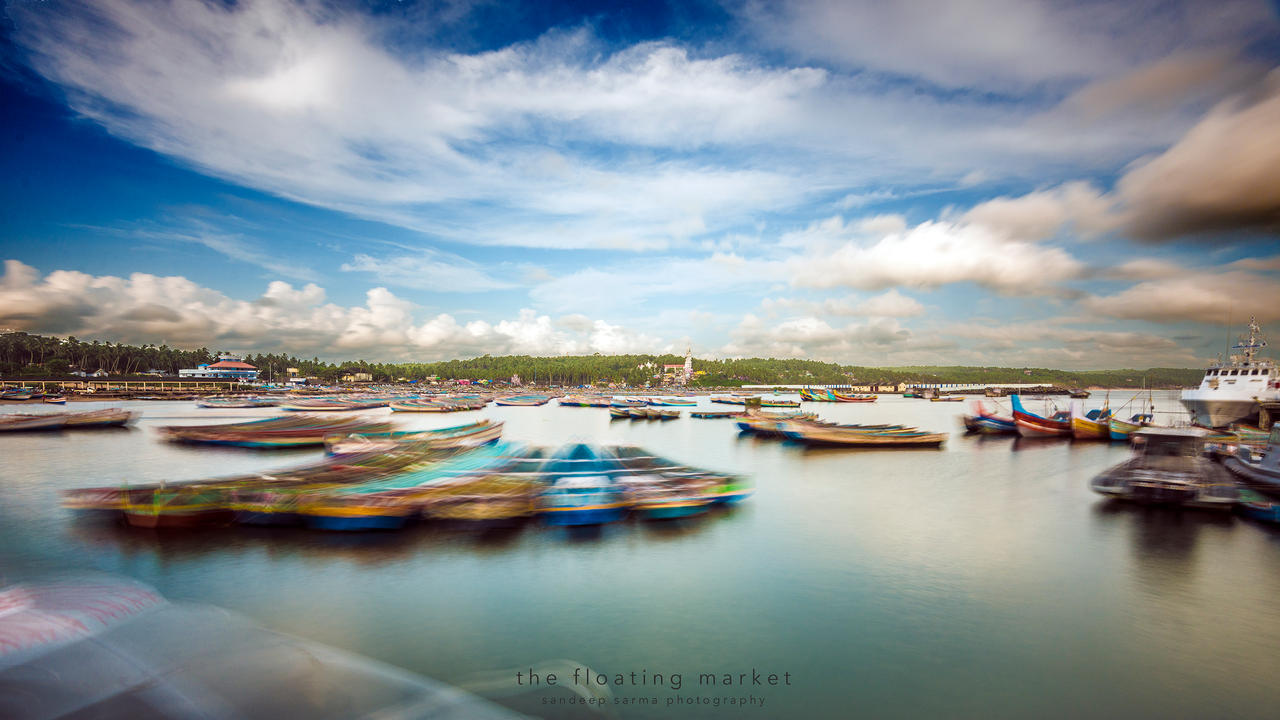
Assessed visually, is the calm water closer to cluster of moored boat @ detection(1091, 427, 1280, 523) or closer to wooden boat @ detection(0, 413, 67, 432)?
cluster of moored boat @ detection(1091, 427, 1280, 523)

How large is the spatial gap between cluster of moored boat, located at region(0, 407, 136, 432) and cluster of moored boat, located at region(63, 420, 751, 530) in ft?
127

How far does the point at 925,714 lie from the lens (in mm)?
8078

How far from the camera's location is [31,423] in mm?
43062

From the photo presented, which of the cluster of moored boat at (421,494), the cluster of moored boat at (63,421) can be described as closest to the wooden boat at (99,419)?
the cluster of moored boat at (63,421)

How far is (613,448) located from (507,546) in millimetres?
10087

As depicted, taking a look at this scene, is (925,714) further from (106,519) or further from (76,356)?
(76,356)

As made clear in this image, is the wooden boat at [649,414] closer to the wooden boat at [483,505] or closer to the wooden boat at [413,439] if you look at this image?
the wooden boat at [413,439]

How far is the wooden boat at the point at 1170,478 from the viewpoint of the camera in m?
18.7

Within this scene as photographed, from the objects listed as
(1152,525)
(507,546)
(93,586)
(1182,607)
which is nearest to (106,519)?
(93,586)

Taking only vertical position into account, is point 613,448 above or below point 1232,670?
above

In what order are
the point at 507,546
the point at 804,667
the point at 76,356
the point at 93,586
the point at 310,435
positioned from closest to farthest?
the point at 804,667
the point at 93,586
the point at 507,546
the point at 310,435
the point at 76,356

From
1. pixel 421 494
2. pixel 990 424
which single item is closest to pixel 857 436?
pixel 990 424

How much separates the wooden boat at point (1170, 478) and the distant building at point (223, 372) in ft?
583

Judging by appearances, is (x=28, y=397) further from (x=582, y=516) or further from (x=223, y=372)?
(x=582, y=516)
